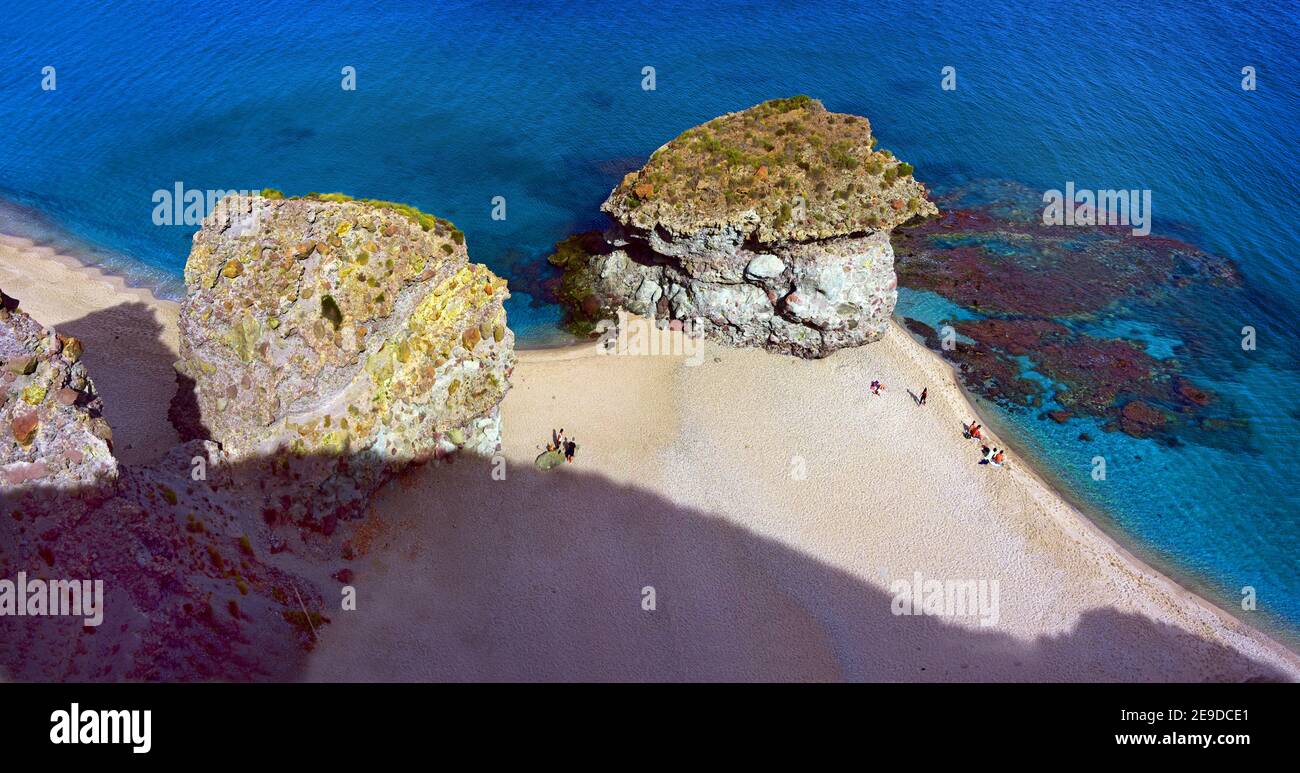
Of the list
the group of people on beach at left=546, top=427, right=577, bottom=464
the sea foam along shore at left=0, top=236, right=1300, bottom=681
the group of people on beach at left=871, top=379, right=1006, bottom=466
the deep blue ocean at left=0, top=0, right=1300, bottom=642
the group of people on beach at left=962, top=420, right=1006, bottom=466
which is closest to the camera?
the sea foam along shore at left=0, top=236, right=1300, bottom=681

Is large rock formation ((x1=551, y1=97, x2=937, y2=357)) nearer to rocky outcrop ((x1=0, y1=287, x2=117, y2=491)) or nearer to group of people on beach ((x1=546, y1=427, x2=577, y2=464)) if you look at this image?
group of people on beach ((x1=546, y1=427, x2=577, y2=464))

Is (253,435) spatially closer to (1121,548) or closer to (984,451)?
(984,451)

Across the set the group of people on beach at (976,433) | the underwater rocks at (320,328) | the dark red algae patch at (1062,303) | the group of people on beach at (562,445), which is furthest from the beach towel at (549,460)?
the dark red algae patch at (1062,303)

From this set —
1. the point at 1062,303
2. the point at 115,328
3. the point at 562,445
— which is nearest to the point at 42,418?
the point at 562,445

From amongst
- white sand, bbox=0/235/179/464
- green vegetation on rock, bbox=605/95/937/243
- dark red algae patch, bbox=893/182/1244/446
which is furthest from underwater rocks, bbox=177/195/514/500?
dark red algae patch, bbox=893/182/1244/446

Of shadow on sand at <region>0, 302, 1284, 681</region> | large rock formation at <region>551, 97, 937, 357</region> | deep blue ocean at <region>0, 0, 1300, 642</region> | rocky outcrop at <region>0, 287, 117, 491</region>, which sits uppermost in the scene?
deep blue ocean at <region>0, 0, 1300, 642</region>
